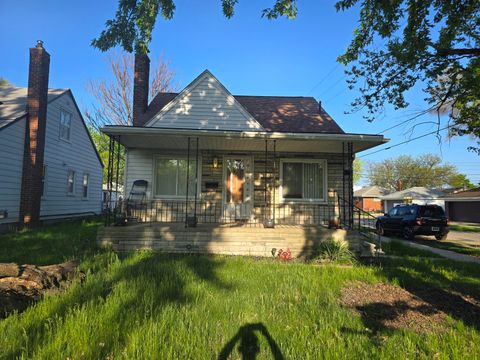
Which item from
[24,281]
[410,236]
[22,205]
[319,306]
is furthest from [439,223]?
[22,205]

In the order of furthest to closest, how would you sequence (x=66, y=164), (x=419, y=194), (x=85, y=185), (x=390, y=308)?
(x=419, y=194) < (x=85, y=185) < (x=66, y=164) < (x=390, y=308)

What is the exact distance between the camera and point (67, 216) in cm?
1648

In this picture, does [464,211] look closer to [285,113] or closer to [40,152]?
[285,113]

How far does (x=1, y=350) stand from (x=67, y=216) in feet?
50.4

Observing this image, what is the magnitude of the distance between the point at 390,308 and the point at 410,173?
6651 cm

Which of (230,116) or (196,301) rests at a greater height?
(230,116)

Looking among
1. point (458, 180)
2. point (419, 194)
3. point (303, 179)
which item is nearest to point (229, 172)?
point (303, 179)

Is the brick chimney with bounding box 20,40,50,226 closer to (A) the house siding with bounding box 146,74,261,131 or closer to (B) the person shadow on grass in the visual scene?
(A) the house siding with bounding box 146,74,261,131

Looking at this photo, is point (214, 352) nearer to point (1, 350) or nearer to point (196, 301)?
point (196, 301)

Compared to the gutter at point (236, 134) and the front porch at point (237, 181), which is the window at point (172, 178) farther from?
the gutter at point (236, 134)

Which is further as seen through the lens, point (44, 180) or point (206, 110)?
point (44, 180)

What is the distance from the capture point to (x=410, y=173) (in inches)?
2456

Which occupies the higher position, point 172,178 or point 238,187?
point 172,178

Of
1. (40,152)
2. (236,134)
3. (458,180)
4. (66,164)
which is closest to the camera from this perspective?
(236,134)
